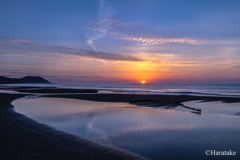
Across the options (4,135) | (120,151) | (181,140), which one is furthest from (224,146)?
(4,135)

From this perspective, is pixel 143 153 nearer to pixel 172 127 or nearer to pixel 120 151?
pixel 120 151

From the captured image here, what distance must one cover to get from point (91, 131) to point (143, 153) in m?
3.10

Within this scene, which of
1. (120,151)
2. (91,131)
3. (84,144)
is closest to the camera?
(120,151)

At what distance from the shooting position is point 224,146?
17.2 ft

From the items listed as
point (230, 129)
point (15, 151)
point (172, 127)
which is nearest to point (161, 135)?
point (172, 127)

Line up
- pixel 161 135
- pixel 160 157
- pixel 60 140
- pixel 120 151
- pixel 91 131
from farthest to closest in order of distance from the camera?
pixel 91 131, pixel 161 135, pixel 60 140, pixel 120 151, pixel 160 157

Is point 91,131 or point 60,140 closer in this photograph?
point 60,140

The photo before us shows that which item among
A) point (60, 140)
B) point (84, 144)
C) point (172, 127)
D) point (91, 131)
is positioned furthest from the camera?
point (172, 127)

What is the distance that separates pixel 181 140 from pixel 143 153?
203cm

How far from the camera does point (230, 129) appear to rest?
282 inches

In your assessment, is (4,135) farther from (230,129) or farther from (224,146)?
(230,129)

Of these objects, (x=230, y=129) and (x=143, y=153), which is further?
(x=230, y=129)

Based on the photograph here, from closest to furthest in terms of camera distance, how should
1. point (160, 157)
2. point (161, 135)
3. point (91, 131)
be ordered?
point (160, 157) → point (161, 135) → point (91, 131)

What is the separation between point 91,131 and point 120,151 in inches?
102
